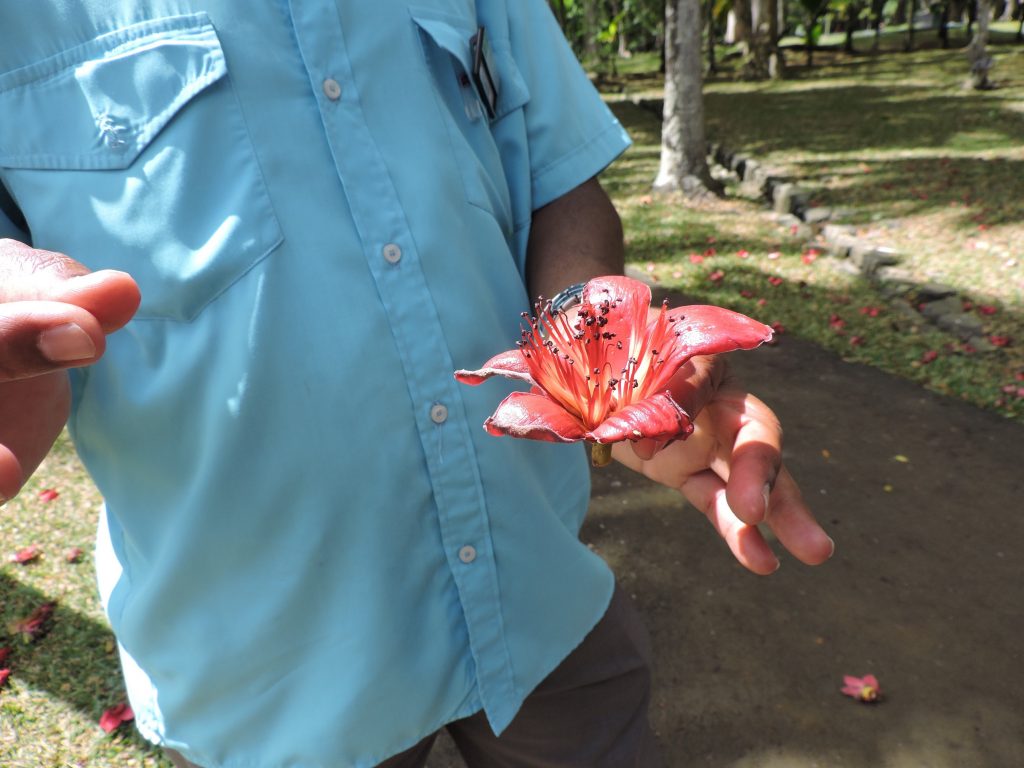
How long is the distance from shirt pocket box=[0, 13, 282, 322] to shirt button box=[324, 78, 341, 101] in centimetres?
13

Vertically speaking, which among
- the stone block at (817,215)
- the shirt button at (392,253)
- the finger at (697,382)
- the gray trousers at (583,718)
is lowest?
the stone block at (817,215)

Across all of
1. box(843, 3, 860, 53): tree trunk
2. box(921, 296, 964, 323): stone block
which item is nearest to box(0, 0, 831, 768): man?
box(921, 296, 964, 323): stone block

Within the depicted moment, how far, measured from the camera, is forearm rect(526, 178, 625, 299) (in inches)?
61.0

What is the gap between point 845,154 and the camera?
10.4 metres

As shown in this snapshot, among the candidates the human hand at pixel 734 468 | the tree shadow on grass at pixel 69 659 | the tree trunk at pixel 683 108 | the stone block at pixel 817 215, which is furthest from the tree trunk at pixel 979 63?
the human hand at pixel 734 468

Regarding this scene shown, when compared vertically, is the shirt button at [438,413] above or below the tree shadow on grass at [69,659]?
above

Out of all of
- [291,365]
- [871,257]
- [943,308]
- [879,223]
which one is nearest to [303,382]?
[291,365]

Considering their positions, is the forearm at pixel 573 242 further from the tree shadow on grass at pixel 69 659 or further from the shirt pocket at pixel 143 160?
the tree shadow on grass at pixel 69 659

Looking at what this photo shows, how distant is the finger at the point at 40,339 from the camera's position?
74 centimetres

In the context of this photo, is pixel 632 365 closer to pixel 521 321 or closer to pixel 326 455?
pixel 521 321

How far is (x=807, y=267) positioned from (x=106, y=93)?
6258 mm

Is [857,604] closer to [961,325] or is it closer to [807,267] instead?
[961,325]

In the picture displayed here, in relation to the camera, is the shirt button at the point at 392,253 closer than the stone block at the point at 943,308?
Yes

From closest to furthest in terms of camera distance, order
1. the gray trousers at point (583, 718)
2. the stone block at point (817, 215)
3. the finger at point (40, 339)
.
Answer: the finger at point (40, 339) < the gray trousers at point (583, 718) < the stone block at point (817, 215)
